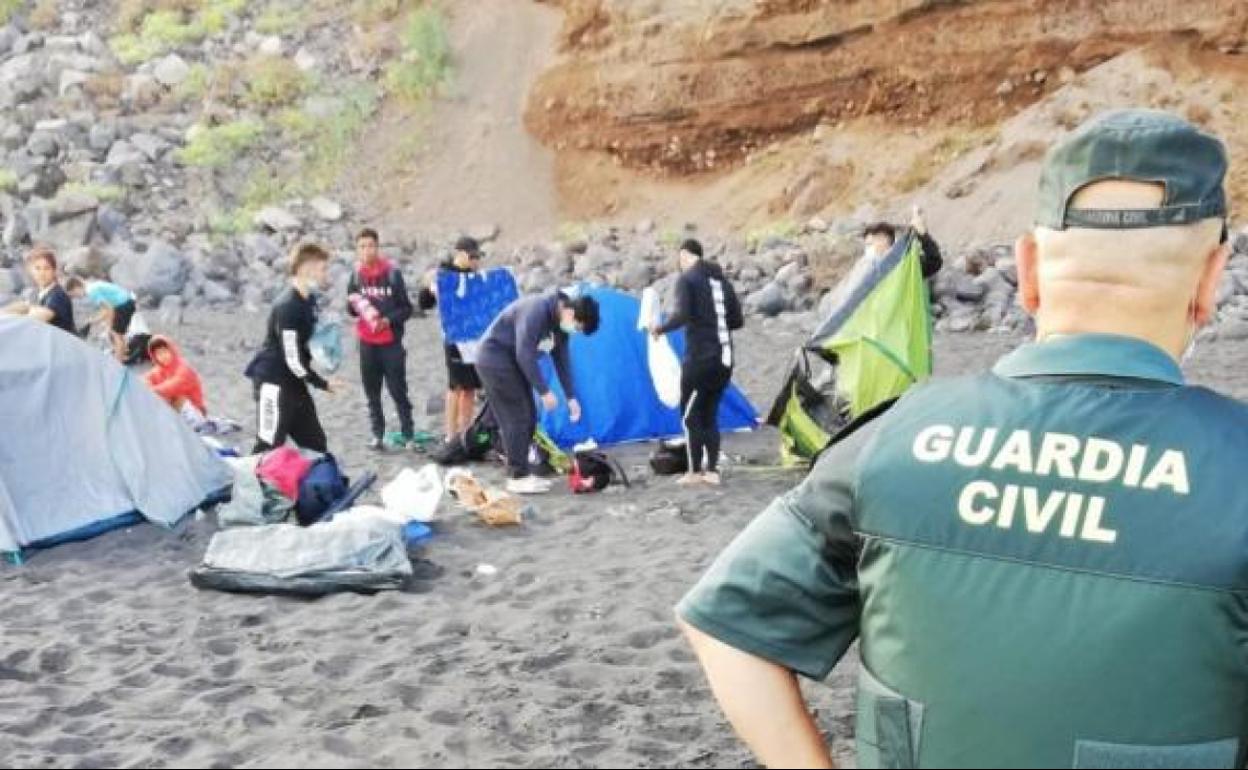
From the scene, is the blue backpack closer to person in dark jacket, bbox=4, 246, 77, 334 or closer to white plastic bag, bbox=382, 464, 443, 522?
white plastic bag, bbox=382, 464, 443, 522

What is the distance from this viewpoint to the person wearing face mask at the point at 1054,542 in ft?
5.24

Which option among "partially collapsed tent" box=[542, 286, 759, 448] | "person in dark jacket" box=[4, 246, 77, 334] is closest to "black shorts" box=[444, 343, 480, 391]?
"partially collapsed tent" box=[542, 286, 759, 448]

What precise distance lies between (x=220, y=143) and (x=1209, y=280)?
1087 inches

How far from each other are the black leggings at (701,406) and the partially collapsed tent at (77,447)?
9.96ft

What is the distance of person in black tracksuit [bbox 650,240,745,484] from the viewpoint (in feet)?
28.3

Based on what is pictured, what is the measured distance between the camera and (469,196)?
27297 millimetres

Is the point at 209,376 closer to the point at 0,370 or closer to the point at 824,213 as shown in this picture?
the point at 0,370

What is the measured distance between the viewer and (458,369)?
32.8ft

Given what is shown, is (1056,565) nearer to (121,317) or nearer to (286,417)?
(286,417)

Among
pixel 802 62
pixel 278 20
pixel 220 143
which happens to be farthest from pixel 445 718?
pixel 278 20

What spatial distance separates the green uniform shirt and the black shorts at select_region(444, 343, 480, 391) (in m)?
8.33

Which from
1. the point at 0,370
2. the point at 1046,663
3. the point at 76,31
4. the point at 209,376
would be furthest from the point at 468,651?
the point at 76,31

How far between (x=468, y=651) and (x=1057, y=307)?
3.93m

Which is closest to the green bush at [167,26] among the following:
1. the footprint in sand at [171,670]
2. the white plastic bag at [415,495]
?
the white plastic bag at [415,495]
